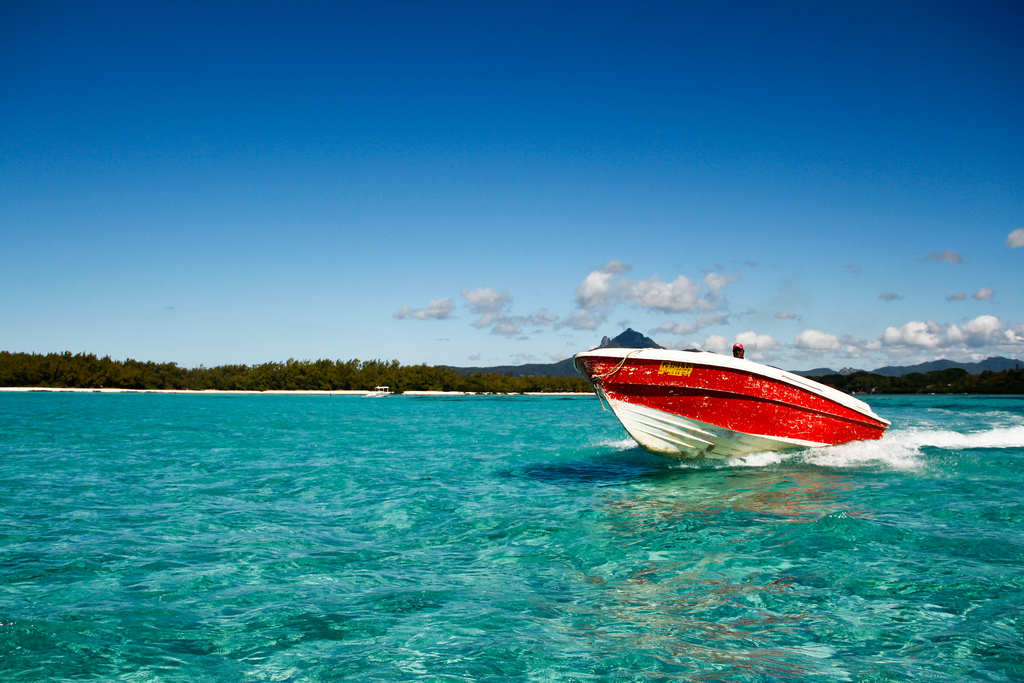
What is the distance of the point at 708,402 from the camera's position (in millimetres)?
12047

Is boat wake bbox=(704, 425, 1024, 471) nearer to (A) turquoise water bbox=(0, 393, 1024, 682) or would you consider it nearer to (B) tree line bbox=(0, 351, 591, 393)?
(A) turquoise water bbox=(0, 393, 1024, 682)

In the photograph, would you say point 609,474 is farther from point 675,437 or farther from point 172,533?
point 172,533

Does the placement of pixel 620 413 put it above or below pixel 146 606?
above

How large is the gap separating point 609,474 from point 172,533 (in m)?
8.47

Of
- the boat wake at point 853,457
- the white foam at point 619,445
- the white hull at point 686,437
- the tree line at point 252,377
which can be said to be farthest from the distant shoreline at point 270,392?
the white hull at point 686,437

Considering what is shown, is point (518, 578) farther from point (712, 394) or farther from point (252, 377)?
point (252, 377)

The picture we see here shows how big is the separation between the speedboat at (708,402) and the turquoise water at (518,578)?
0.80 metres

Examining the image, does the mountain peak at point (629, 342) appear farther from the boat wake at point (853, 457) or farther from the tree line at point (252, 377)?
the tree line at point (252, 377)

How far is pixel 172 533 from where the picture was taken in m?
7.71

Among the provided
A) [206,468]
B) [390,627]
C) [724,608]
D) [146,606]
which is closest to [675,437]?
[724,608]

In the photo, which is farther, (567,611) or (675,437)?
(675,437)

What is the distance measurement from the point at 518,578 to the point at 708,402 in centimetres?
730

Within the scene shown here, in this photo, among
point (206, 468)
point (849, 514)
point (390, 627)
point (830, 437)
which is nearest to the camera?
point (390, 627)

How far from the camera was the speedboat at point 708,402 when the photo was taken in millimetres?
11820
